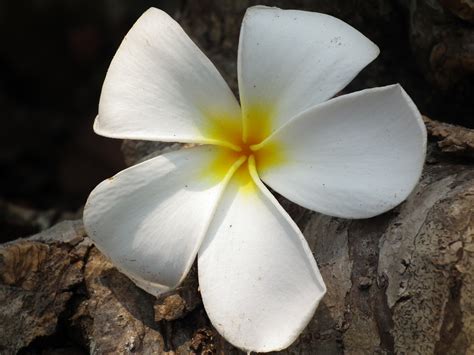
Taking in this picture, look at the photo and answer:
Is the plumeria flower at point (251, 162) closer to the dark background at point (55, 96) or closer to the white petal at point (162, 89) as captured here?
the white petal at point (162, 89)

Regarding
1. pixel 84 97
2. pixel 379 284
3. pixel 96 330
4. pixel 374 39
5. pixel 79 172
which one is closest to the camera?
pixel 379 284

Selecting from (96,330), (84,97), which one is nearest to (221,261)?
(96,330)

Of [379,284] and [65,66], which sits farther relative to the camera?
[65,66]

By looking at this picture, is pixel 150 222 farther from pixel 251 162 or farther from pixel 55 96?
pixel 55 96

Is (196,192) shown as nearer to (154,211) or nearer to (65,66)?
(154,211)

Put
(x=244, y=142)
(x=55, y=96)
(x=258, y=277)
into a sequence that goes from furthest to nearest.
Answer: (x=55, y=96) < (x=244, y=142) < (x=258, y=277)

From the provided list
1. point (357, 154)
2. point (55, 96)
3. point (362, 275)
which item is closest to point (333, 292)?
point (362, 275)

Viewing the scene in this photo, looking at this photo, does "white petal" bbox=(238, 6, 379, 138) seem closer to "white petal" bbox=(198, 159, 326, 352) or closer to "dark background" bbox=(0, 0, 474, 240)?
"white petal" bbox=(198, 159, 326, 352)
